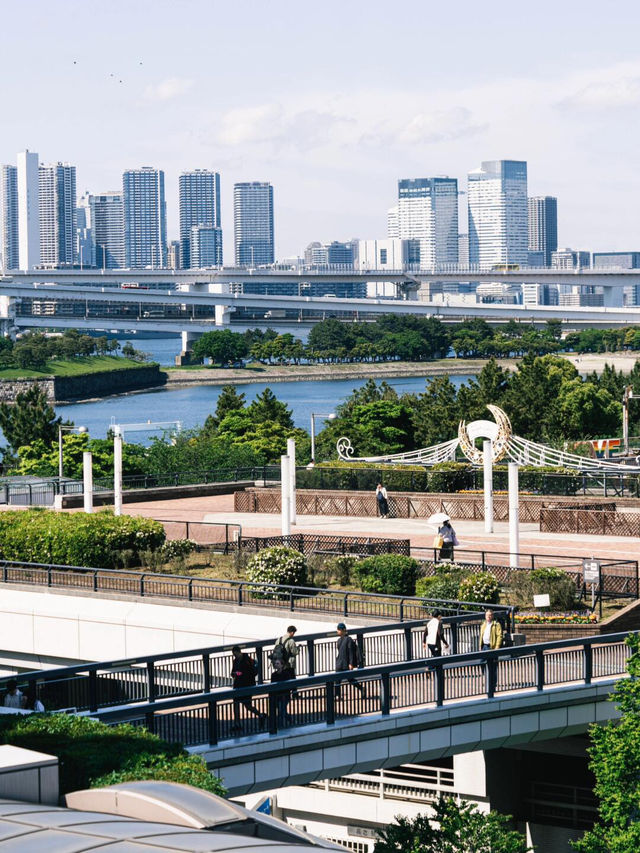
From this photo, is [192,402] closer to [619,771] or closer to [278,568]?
[278,568]

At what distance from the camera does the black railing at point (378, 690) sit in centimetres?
1313

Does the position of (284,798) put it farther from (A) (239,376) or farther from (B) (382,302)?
(B) (382,302)

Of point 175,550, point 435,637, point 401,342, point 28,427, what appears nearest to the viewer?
point 435,637

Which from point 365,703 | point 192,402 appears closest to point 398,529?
point 365,703

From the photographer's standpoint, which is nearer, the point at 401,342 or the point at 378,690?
the point at 378,690

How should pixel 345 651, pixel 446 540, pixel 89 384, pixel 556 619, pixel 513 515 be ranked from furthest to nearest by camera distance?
pixel 89 384 < pixel 513 515 < pixel 446 540 < pixel 556 619 < pixel 345 651

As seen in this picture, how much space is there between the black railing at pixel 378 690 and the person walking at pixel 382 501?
1349 centimetres

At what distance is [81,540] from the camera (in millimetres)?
23500

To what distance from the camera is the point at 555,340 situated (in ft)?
511

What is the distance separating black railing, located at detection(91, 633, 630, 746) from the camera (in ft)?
43.1

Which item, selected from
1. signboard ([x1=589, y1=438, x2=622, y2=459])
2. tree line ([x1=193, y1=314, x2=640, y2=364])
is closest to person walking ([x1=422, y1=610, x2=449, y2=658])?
signboard ([x1=589, y1=438, x2=622, y2=459])

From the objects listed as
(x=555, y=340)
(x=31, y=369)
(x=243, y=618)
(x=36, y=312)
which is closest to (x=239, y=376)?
(x=31, y=369)

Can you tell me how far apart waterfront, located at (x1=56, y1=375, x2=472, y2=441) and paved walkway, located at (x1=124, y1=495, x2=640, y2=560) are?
47738 millimetres

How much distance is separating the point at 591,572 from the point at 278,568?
4.81 meters
